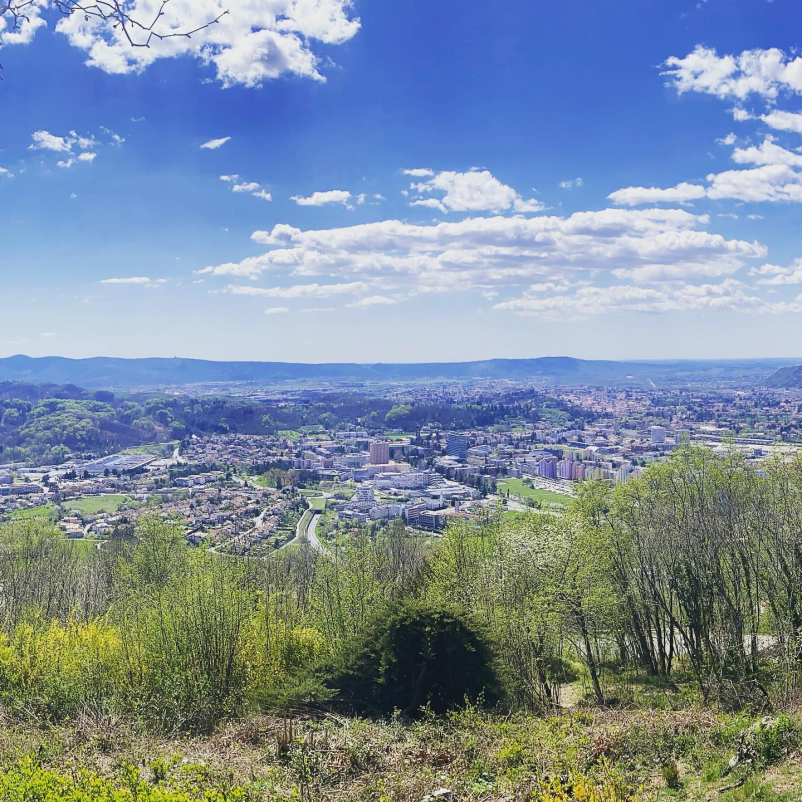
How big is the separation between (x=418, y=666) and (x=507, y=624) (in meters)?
3.45

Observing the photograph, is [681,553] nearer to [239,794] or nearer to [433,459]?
[239,794]

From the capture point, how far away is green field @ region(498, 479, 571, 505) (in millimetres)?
75325

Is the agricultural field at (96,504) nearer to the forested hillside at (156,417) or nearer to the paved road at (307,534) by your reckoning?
the paved road at (307,534)

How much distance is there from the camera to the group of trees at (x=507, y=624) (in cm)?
1315

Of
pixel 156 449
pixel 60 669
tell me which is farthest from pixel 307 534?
pixel 156 449

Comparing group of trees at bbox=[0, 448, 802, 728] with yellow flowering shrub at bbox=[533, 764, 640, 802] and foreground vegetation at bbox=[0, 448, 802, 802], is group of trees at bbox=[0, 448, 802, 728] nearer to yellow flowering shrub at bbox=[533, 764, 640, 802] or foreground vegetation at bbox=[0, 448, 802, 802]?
foreground vegetation at bbox=[0, 448, 802, 802]

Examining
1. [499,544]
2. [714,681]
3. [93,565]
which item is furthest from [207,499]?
[714,681]

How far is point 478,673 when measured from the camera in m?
13.1

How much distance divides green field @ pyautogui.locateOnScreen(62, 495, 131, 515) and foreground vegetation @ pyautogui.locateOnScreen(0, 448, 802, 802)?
61.2 meters

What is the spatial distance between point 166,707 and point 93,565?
1082 inches

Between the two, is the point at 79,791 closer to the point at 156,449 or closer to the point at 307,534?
the point at 307,534

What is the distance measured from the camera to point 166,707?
502 inches

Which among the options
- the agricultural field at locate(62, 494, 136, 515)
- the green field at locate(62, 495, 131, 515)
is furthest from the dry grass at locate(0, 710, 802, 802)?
the green field at locate(62, 495, 131, 515)

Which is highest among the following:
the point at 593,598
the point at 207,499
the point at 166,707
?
the point at 593,598
